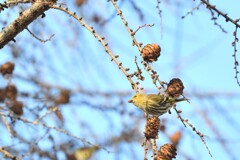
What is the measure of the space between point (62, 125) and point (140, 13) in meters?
0.83

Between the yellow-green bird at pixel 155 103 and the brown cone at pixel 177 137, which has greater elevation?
the brown cone at pixel 177 137

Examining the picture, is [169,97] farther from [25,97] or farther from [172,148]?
[25,97]

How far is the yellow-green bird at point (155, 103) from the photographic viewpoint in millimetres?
1733

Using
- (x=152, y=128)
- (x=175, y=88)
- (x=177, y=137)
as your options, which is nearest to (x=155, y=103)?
(x=175, y=88)

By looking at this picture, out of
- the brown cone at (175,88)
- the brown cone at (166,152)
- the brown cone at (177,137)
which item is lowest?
the brown cone at (166,152)

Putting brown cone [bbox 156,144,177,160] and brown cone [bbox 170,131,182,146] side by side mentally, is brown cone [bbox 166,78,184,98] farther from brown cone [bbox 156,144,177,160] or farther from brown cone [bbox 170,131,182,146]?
brown cone [bbox 170,131,182,146]

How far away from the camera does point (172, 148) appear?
1.61m

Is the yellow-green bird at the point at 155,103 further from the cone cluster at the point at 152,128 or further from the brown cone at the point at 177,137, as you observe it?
the brown cone at the point at 177,137

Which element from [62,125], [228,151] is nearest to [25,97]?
[62,125]

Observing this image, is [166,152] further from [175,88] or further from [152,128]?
[175,88]

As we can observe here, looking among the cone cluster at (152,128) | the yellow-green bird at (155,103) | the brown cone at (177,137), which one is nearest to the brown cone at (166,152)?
the cone cluster at (152,128)

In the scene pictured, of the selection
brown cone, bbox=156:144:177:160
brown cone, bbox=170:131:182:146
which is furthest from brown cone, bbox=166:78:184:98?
brown cone, bbox=170:131:182:146

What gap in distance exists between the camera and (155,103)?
5.86ft

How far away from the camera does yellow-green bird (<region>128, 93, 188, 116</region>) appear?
1.73 metres
